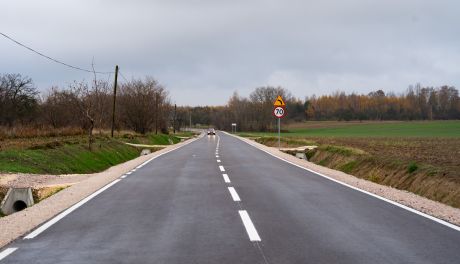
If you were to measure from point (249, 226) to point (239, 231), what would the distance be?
0.40 metres

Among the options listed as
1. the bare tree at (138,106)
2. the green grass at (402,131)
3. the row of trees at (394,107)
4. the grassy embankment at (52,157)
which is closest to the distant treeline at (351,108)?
the row of trees at (394,107)

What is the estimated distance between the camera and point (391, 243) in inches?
265

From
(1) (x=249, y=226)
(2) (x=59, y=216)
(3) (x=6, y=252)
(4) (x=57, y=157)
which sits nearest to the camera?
(3) (x=6, y=252)

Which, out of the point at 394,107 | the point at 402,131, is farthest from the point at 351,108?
the point at 402,131

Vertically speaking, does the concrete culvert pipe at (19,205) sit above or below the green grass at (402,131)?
below

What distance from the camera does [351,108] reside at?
156 meters

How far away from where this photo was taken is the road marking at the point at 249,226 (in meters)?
7.00

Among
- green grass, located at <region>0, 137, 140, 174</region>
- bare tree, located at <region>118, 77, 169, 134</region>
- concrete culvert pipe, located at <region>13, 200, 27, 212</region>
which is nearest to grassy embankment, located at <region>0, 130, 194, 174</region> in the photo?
green grass, located at <region>0, 137, 140, 174</region>

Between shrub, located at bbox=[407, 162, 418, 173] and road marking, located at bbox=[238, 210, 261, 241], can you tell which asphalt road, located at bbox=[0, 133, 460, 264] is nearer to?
road marking, located at bbox=[238, 210, 261, 241]

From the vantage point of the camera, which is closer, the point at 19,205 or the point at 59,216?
the point at 59,216

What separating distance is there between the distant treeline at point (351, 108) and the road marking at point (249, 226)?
11857 cm

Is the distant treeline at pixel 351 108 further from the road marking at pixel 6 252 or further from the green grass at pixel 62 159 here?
the road marking at pixel 6 252

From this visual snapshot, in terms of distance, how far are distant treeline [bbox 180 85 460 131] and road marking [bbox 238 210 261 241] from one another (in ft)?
389

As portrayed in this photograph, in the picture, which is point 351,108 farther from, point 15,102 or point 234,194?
point 234,194
